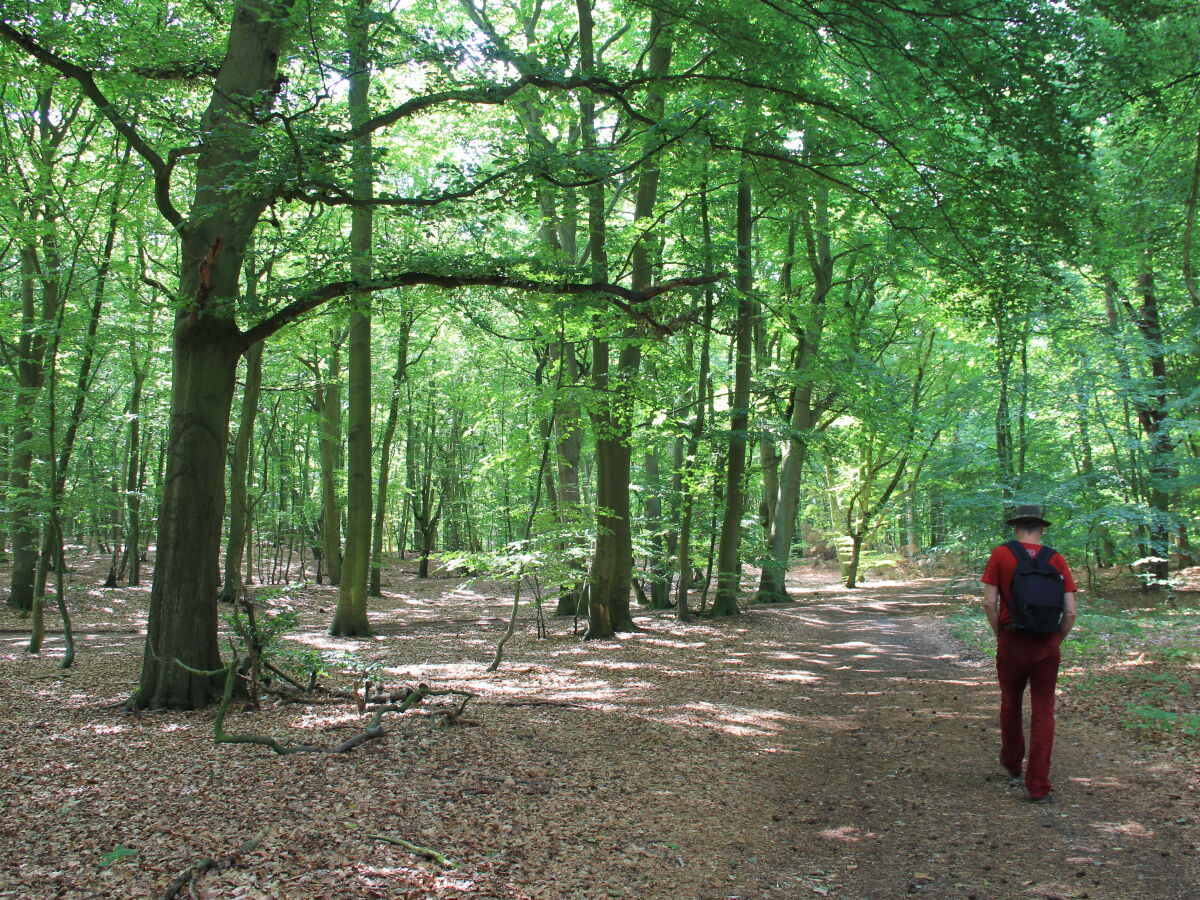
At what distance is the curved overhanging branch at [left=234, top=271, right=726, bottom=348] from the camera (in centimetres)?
625

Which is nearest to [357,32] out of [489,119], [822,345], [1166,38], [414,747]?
[414,747]

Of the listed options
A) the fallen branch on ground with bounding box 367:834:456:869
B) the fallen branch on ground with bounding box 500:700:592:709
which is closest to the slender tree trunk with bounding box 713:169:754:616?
the fallen branch on ground with bounding box 500:700:592:709

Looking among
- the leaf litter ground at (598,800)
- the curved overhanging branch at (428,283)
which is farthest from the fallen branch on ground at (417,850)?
the curved overhanging branch at (428,283)

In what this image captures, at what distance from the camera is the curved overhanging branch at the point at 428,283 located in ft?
20.5

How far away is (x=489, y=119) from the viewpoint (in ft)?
44.0

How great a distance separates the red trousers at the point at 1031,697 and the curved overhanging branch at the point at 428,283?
12.3ft

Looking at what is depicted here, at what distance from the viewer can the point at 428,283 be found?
6.60 metres

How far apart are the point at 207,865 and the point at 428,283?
4.81 meters

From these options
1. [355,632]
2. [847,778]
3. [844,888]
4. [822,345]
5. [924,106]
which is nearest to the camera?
[844,888]

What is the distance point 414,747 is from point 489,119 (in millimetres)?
11764

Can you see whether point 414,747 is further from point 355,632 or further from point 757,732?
point 355,632

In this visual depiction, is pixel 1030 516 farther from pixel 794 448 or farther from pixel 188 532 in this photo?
pixel 794 448

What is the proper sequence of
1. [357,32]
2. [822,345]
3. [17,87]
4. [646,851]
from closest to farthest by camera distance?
[646,851] → [357,32] → [17,87] → [822,345]

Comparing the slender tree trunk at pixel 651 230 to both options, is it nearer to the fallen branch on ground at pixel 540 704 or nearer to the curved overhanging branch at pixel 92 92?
the curved overhanging branch at pixel 92 92
